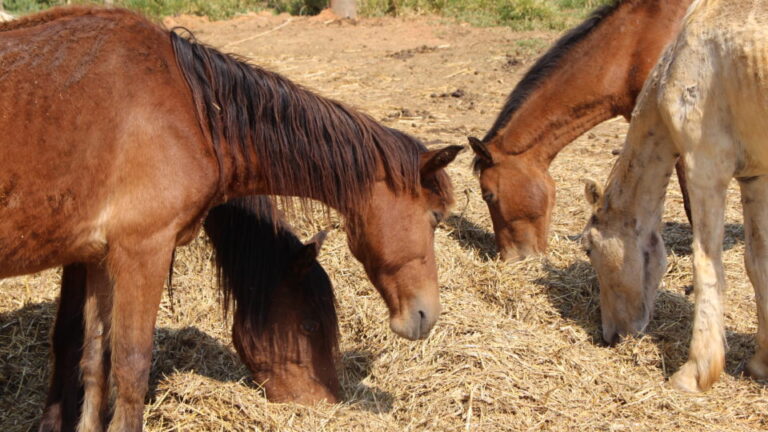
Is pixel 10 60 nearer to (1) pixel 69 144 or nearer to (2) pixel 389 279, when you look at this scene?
(1) pixel 69 144

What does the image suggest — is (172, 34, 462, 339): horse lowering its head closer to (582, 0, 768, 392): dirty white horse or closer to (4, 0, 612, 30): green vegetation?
(582, 0, 768, 392): dirty white horse

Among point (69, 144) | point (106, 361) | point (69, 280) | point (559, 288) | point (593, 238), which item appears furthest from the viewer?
point (559, 288)

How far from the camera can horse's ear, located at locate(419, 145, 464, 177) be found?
3584mm

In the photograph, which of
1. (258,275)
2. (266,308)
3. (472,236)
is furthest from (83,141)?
(472,236)

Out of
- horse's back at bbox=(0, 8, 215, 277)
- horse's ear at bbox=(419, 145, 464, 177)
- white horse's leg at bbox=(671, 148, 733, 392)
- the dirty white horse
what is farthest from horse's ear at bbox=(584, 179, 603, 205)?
horse's back at bbox=(0, 8, 215, 277)

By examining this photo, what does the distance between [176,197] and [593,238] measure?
2.61m

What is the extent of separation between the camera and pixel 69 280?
384 cm

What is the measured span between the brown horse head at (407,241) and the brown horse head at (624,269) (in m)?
1.45

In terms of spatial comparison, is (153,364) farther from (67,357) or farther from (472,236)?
→ (472,236)

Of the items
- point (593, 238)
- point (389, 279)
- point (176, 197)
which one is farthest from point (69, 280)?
point (593, 238)

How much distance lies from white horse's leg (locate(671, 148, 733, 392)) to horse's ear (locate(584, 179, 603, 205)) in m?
0.75

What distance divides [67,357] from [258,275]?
3.10ft

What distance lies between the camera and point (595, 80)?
601 centimetres

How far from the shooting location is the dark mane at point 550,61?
6070mm
